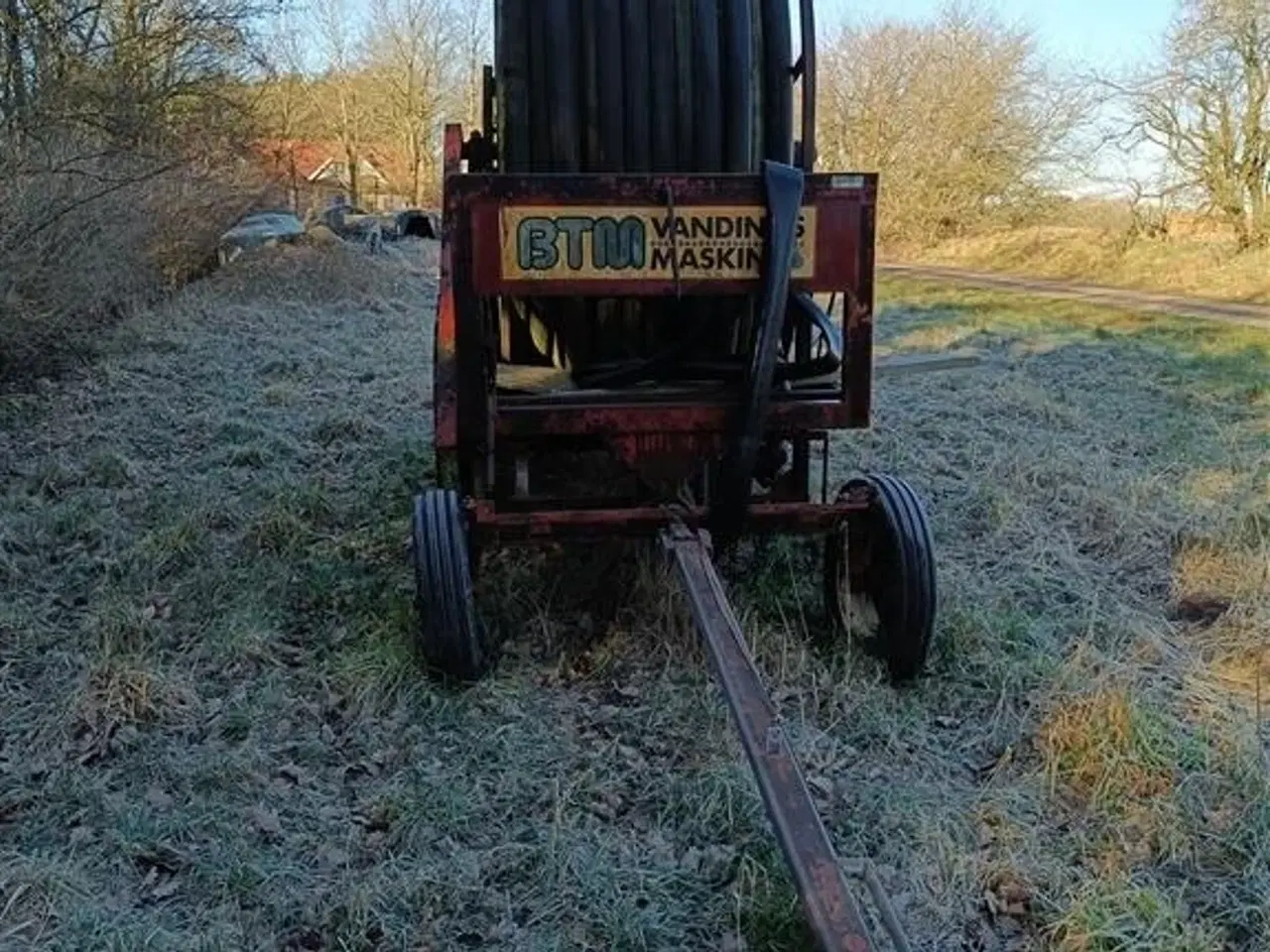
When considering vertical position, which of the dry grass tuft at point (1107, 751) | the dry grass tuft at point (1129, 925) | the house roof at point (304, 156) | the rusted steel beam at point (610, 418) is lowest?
the dry grass tuft at point (1129, 925)

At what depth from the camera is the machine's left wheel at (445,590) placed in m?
3.45

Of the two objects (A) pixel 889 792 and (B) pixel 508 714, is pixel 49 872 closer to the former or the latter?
(B) pixel 508 714

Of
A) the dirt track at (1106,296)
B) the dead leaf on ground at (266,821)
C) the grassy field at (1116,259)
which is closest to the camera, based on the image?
the dead leaf on ground at (266,821)

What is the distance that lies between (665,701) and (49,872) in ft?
5.60

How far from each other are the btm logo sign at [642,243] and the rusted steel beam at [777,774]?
84 centimetres

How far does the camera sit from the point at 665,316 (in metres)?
4.34

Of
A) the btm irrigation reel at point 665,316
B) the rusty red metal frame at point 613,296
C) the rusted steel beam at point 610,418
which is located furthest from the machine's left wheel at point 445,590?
the rusted steel beam at point 610,418

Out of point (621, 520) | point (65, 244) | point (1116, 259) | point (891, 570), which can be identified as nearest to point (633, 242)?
point (621, 520)

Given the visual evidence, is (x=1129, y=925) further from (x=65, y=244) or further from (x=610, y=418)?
(x=65, y=244)

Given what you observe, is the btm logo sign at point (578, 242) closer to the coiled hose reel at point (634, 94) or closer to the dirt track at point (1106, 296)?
the coiled hose reel at point (634, 94)

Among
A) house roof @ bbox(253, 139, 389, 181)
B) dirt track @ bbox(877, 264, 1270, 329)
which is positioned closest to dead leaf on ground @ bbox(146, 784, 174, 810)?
dirt track @ bbox(877, 264, 1270, 329)

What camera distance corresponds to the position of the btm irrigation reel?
335 cm

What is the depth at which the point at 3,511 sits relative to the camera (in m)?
5.35

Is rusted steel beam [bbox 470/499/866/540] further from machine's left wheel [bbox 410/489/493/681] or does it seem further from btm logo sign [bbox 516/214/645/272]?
btm logo sign [bbox 516/214/645/272]
